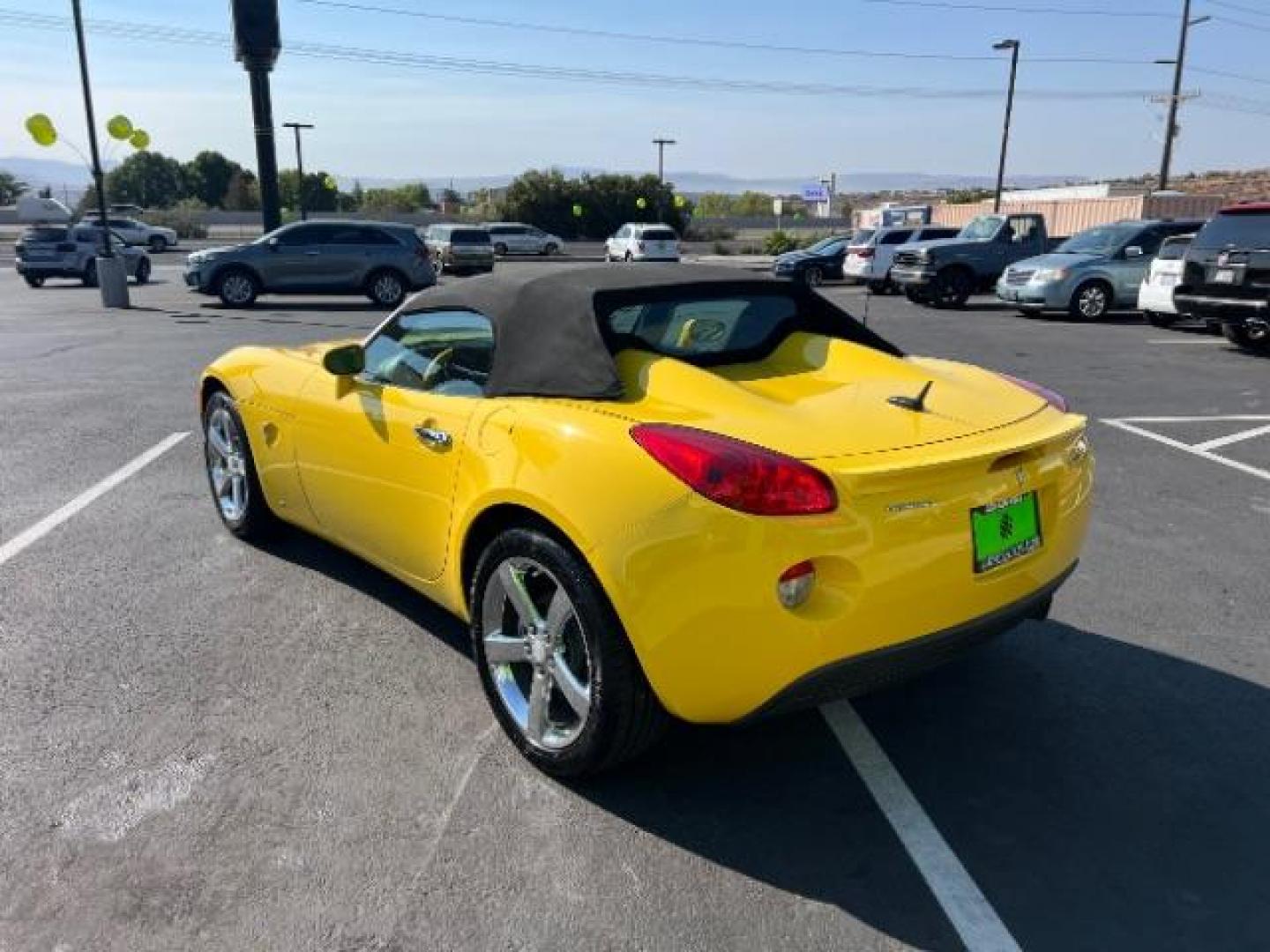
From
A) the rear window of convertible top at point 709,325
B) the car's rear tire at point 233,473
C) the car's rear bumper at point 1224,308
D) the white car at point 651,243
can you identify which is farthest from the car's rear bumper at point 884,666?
the white car at point 651,243

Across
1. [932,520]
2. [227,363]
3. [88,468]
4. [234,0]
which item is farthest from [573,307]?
[234,0]

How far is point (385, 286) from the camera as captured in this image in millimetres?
19375

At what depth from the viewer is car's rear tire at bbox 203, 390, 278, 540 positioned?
4.63 metres

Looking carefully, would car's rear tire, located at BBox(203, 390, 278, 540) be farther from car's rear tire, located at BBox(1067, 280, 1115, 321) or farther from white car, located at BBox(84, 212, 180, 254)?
white car, located at BBox(84, 212, 180, 254)

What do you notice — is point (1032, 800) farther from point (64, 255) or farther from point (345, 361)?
point (64, 255)

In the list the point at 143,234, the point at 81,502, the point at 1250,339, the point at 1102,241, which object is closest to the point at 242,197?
the point at 143,234

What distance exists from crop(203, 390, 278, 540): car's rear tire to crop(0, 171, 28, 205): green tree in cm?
9403

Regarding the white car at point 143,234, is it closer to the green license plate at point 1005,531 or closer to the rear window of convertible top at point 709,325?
the rear window of convertible top at point 709,325

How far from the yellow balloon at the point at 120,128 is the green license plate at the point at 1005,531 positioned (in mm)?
20797

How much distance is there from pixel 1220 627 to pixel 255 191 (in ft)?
299

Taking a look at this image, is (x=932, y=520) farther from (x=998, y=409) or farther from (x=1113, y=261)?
(x=1113, y=261)

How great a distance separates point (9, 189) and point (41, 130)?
263 ft

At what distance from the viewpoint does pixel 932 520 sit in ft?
8.43

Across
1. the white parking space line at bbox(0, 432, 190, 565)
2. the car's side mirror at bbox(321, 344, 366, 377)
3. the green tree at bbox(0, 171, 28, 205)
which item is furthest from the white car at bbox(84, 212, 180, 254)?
the green tree at bbox(0, 171, 28, 205)
